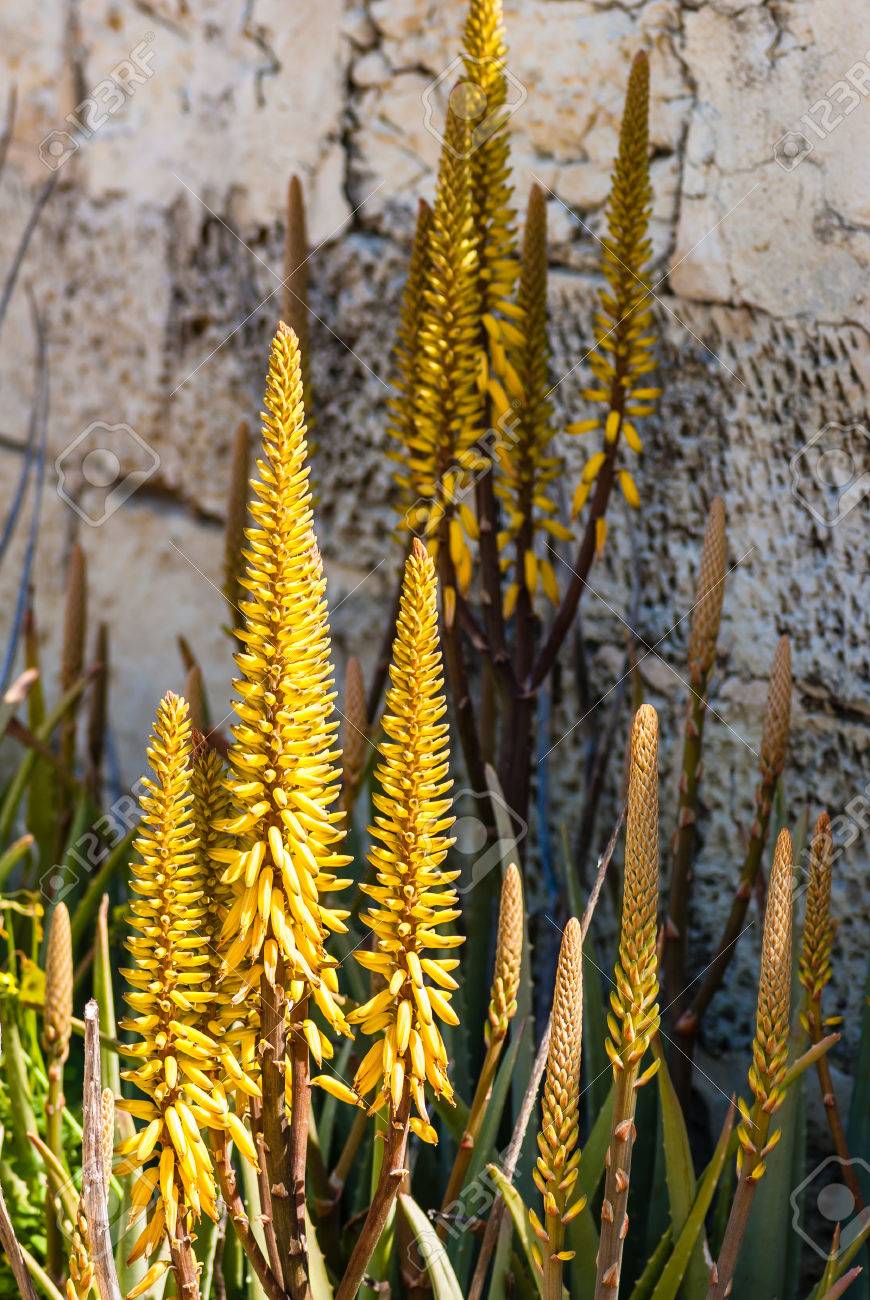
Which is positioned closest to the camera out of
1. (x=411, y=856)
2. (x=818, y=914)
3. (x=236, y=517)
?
(x=411, y=856)

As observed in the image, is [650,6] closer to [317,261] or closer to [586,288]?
[586,288]

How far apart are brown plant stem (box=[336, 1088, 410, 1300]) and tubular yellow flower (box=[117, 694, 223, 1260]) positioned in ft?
0.27

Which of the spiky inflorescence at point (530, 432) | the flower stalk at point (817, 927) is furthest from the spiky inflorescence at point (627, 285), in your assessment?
the flower stalk at point (817, 927)

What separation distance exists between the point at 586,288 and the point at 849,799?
0.63 meters

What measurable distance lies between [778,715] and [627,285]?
0.42m

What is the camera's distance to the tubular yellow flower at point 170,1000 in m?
0.59

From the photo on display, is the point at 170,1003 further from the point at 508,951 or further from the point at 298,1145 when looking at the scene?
the point at 508,951

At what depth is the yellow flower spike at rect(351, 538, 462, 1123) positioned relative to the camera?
0.58m

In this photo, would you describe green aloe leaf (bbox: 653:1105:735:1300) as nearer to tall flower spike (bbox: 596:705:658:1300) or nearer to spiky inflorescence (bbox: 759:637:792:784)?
tall flower spike (bbox: 596:705:658:1300)

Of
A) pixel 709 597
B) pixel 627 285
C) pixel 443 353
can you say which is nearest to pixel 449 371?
pixel 443 353

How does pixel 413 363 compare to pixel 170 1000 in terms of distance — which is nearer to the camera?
pixel 170 1000

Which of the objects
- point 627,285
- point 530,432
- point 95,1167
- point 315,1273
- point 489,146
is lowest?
point 315,1273

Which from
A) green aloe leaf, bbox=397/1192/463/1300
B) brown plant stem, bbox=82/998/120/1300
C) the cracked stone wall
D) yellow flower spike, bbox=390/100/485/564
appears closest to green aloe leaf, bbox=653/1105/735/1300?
green aloe leaf, bbox=397/1192/463/1300

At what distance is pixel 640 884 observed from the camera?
65cm
